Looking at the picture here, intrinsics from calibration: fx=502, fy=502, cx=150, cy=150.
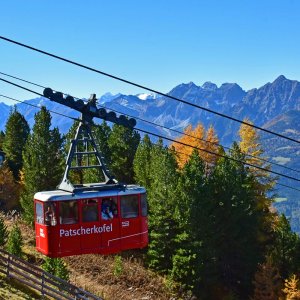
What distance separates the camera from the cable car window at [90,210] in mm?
22991

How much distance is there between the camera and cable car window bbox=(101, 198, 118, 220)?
23250 mm

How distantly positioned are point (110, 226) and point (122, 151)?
3681cm

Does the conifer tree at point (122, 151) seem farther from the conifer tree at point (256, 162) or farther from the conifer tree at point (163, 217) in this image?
the conifer tree at point (256, 162)

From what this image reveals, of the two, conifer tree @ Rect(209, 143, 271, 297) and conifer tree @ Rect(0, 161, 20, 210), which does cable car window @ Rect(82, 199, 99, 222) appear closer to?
conifer tree @ Rect(209, 143, 271, 297)

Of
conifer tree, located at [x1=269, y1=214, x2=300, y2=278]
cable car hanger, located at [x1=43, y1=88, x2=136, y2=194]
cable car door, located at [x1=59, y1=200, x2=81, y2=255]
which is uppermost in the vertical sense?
cable car hanger, located at [x1=43, y1=88, x2=136, y2=194]

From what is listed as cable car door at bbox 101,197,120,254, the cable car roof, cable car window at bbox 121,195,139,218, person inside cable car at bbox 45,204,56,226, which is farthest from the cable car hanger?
person inside cable car at bbox 45,204,56,226

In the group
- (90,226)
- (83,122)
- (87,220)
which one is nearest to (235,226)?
(90,226)

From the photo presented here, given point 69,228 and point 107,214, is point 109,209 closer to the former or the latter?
point 107,214

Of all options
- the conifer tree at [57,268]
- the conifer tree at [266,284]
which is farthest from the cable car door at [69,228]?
the conifer tree at [266,284]

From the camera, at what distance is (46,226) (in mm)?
22906

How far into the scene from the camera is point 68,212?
22938 mm

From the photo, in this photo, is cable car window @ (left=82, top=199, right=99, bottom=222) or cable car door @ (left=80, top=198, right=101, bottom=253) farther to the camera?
cable car door @ (left=80, top=198, right=101, bottom=253)

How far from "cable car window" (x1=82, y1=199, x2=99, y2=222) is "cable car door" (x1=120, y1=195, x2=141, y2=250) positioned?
130cm

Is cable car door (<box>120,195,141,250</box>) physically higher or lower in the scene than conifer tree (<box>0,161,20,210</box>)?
higher
